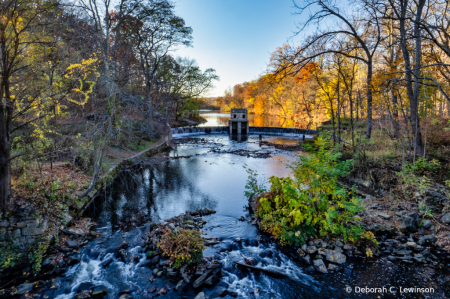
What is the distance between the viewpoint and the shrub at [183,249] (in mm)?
5414

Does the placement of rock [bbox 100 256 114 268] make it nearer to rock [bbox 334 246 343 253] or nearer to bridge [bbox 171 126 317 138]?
rock [bbox 334 246 343 253]

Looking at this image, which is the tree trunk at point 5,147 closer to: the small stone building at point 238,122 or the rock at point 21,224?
the rock at point 21,224

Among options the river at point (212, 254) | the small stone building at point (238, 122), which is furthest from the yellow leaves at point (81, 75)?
the small stone building at point (238, 122)

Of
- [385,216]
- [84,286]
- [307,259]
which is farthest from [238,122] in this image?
[84,286]

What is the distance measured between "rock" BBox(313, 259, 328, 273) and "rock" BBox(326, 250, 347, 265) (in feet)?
0.85

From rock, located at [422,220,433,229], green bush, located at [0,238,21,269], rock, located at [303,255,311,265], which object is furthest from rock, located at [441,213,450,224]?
green bush, located at [0,238,21,269]

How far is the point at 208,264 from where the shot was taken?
564cm

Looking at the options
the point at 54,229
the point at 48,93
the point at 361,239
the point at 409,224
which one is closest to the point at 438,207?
the point at 409,224

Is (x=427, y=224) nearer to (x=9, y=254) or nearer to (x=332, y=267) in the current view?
(x=332, y=267)

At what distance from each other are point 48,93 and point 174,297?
6.33 meters

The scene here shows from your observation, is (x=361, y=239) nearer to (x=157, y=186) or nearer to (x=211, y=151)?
(x=157, y=186)

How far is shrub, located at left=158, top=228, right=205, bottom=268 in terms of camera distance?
17.8 ft

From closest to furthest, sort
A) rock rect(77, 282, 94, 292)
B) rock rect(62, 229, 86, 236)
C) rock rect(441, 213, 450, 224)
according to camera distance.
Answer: rock rect(77, 282, 94, 292), rock rect(441, 213, 450, 224), rock rect(62, 229, 86, 236)

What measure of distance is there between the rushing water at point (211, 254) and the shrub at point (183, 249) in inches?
20.3
